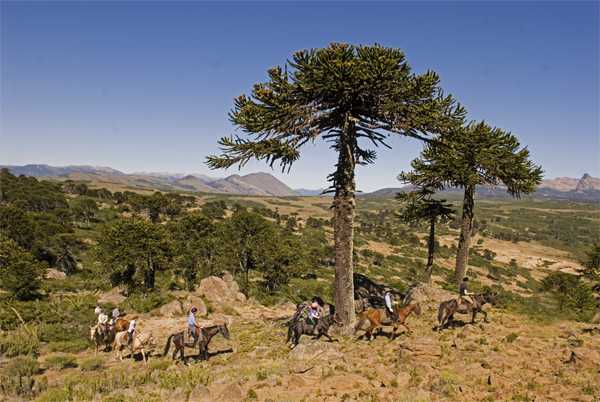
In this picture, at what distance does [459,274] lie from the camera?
82.2 ft

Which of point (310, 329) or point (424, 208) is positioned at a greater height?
point (424, 208)

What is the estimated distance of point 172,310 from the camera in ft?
78.3

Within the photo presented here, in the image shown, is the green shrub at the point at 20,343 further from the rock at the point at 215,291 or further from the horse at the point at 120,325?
the rock at the point at 215,291

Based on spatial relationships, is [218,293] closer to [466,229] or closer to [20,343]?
[20,343]

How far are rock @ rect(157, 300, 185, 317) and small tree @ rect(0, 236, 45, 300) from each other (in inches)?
450

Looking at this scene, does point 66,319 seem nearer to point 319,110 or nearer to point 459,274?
point 319,110

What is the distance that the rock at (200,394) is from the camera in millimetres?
10103

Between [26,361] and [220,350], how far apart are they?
7.80 m

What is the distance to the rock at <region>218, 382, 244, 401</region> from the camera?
10008mm

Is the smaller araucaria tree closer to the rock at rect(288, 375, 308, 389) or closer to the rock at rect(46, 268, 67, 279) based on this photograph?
the rock at rect(288, 375, 308, 389)

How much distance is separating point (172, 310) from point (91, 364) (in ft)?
29.6

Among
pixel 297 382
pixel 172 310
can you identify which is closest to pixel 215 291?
pixel 172 310

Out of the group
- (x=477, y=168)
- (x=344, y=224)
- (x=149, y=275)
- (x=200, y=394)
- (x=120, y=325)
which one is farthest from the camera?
(x=149, y=275)

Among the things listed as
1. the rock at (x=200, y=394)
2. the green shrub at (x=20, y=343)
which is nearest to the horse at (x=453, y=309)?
the rock at (x=200, y=394)
